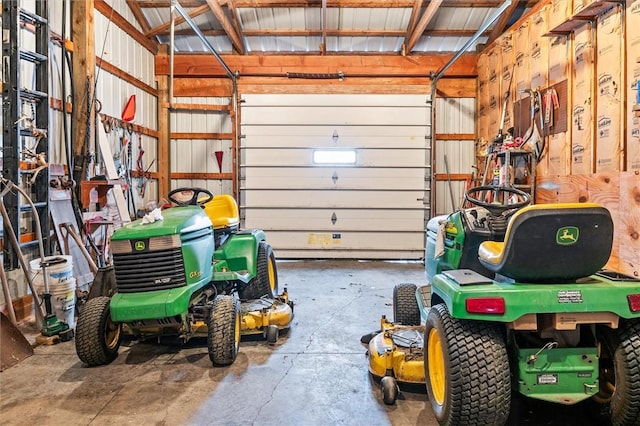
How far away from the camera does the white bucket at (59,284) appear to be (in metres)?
3.56

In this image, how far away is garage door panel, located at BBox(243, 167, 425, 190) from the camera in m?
7.61

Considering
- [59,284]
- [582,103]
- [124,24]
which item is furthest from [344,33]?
[59,284]

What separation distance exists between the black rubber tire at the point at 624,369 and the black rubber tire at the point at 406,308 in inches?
58.2

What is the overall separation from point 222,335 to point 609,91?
4.05m

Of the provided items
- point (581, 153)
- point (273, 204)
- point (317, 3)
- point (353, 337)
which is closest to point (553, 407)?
point (353, 337)

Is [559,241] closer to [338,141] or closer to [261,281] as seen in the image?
[261,281]

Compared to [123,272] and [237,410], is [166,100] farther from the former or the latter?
[237,410]

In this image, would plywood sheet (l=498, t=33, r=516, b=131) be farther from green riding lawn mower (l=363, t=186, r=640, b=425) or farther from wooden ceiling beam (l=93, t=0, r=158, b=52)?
wooden ceiling beam (l=93, t=0, r=158, b=52)

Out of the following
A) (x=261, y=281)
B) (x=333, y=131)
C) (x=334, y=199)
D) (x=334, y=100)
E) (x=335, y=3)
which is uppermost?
(x=335, y=3)

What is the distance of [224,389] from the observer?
255cm

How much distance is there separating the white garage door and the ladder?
3.74 metres

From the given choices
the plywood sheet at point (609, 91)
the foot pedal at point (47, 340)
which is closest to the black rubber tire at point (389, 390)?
the foot pedal at point (47, 340)

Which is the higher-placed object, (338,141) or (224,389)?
(338,141)

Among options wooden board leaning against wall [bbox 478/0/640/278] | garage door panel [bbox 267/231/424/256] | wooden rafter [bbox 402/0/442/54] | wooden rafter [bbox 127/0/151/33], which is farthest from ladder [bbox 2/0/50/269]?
wooden board leaning against wall [bbox 478/0/640/278]
